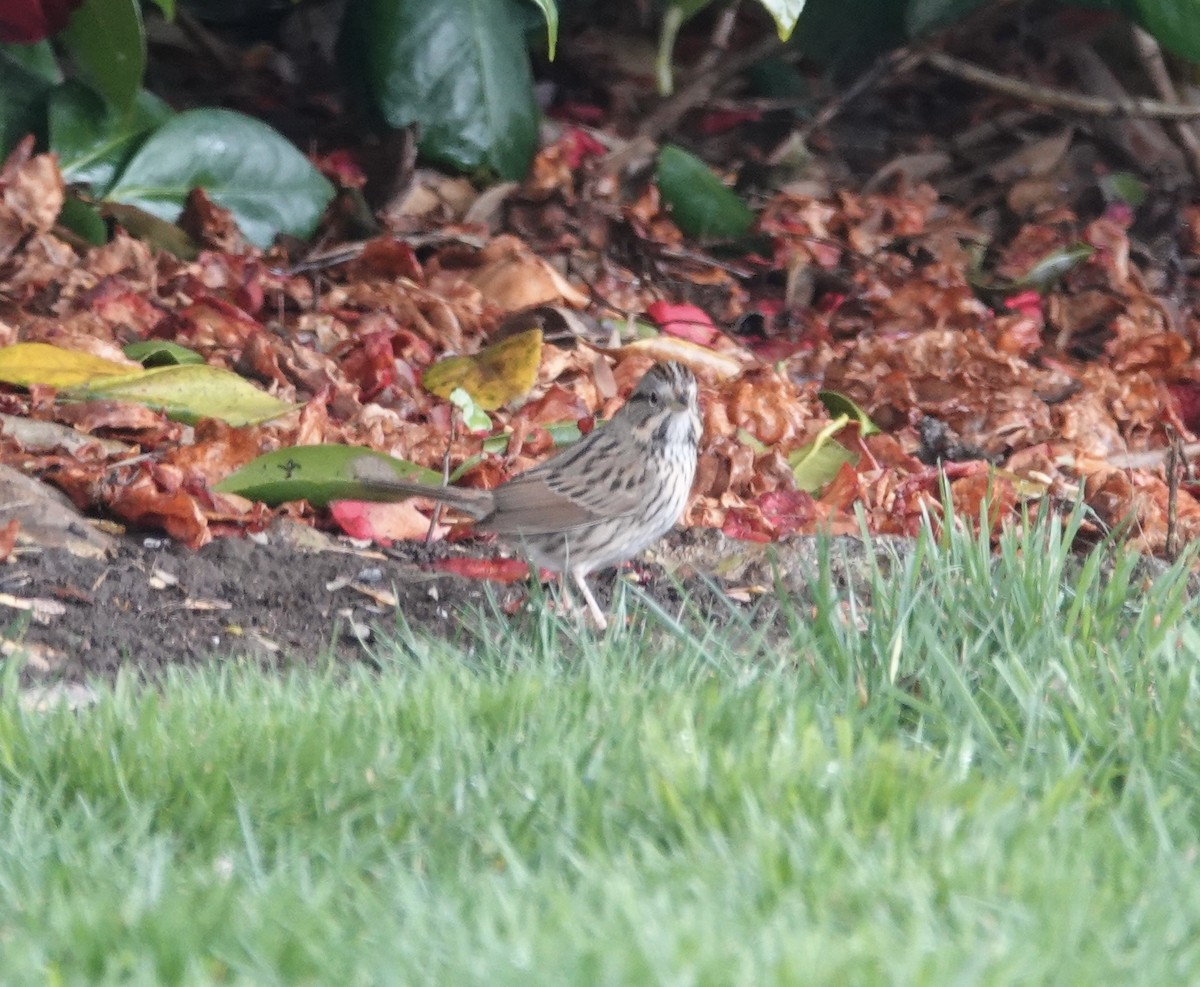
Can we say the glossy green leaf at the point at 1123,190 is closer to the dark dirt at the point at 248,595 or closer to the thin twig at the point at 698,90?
the thin twig at the point at 698,90

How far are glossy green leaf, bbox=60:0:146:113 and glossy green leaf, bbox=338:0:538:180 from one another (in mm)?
1138

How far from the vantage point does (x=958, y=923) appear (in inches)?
94.1

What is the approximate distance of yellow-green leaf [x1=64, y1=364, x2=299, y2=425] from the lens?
17.4ft

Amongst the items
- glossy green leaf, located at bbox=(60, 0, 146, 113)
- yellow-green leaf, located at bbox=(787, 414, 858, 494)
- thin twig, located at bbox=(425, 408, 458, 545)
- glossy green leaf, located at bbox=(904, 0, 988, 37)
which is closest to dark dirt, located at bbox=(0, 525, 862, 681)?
thin twig, located at bbox=(425, 408, 458, 545)

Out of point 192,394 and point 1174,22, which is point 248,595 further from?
point 1174,22

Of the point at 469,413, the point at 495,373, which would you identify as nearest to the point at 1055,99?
the point at 495,373

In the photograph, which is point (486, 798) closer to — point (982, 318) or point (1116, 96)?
point (982, 318)

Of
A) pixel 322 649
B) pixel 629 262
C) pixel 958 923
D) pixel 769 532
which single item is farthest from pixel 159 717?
pixel 629 262

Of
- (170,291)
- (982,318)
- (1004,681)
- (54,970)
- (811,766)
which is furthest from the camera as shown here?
(982,318)

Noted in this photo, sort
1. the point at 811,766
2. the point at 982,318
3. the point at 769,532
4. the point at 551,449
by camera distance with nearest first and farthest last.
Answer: the point at 811,766 → the point at 769,532 → the point at 551,449 → the point at 982,318

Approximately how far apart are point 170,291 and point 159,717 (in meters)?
3.54

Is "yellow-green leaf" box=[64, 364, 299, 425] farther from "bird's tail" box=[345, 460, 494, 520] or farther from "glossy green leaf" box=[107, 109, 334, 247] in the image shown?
"glossy green leaf" box=[107, 109, 334, 247]

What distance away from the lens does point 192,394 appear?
211 inches

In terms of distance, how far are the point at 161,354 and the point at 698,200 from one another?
107 inches
